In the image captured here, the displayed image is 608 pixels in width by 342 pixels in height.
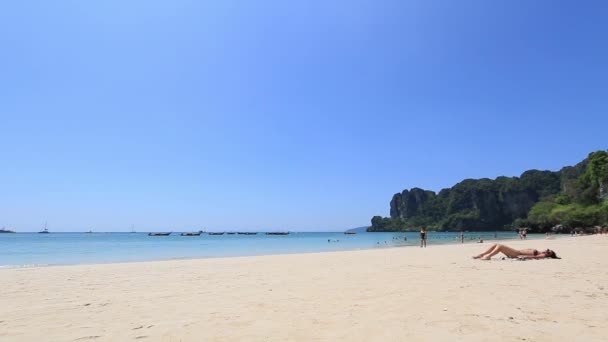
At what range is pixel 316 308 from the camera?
20.9 ft

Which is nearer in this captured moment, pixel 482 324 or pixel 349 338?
pixel 349 338

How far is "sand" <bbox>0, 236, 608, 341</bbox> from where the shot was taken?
190 inches

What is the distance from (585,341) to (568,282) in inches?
215

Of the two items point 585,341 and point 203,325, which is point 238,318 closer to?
point 203,325

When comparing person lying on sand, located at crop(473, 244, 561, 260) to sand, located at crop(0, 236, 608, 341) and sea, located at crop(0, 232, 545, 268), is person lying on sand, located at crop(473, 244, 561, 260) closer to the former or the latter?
sand, located at crop(0, 236, 608, 341)

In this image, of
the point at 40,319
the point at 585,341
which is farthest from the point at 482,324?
the point at 40,319

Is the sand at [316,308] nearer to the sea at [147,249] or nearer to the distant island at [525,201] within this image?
the sea at [147,249]

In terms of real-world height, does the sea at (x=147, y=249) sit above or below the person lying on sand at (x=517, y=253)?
below

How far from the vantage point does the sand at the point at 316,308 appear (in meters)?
4.84

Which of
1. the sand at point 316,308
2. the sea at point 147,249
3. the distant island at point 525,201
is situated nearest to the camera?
the sand at point 316,308

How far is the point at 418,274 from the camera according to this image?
10828mm

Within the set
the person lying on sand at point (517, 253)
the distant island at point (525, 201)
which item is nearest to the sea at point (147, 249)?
the person lying on sand at point (517, 253)

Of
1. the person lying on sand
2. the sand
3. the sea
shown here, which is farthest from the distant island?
the sand

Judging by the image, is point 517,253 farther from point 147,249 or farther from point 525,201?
point 525,201
